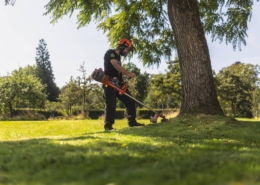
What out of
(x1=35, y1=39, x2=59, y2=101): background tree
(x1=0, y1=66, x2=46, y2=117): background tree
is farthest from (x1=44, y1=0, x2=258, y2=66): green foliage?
(x1=35, y1=39, x2=59, y2=101): background tree

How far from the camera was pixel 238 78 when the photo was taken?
3878 cm

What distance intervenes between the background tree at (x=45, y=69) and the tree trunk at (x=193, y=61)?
5753 cm

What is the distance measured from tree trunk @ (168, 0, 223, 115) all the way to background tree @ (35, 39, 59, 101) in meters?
57.5

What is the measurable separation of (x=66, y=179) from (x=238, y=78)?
4007 cm

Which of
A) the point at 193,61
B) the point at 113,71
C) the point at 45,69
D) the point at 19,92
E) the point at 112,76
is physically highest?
the point at 45,69

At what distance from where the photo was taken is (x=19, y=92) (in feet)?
103

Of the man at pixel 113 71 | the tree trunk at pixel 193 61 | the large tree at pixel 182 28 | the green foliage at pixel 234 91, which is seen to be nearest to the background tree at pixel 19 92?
the green foliage at pixel 234 91

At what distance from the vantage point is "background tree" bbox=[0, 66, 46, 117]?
101 ft

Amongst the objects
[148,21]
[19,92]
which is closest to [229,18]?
[148,21]

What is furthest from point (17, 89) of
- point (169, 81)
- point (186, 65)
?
point (186, 65)

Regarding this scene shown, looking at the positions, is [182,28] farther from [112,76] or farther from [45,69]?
[45,69]

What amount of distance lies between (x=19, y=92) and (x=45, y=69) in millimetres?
34583

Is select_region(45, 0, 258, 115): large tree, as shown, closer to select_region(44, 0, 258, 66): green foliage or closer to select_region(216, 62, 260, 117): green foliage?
select_region(44, 0, 258, 66): green foliage

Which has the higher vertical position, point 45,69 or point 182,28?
point 45,69
